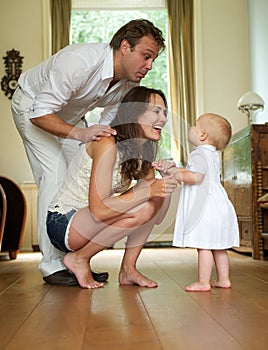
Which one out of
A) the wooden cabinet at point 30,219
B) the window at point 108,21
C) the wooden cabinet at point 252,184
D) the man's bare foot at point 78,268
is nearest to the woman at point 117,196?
the man's bare foot at point 78,268

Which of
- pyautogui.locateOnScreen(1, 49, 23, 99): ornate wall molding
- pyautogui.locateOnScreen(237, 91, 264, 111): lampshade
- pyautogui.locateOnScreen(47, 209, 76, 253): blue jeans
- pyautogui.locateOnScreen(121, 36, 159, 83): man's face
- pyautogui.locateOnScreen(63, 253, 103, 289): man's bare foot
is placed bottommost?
pyautogui.locateOnScreen(63, 253, 103, 289): man's bare foot

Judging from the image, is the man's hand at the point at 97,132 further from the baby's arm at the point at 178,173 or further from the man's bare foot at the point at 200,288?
the man's bare foot at the point at 200,288

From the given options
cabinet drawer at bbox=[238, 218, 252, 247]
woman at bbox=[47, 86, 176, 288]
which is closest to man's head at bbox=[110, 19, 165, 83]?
woman at bbox=[47, 86, 176, 288]

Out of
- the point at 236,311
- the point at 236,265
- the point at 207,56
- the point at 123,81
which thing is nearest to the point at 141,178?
the point at 123,81

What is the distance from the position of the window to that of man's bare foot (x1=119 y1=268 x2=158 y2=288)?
3964 millimetres

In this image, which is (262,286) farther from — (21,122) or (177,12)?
(177,12)

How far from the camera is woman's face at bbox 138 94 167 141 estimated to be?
7.64 ft

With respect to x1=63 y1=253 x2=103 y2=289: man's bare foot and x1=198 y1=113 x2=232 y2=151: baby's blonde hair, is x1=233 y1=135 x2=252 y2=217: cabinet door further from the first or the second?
x1=63 y1=253 x2=103 y2=289: man's bare foot

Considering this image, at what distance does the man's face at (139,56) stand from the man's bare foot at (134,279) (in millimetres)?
804

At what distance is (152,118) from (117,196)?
0.34 metres

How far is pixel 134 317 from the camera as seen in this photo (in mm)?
1669

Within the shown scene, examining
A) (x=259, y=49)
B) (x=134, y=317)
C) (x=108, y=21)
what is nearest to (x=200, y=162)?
(x=134, y=317)

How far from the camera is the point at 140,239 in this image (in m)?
2.46

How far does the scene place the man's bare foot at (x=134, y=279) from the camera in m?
2.41
